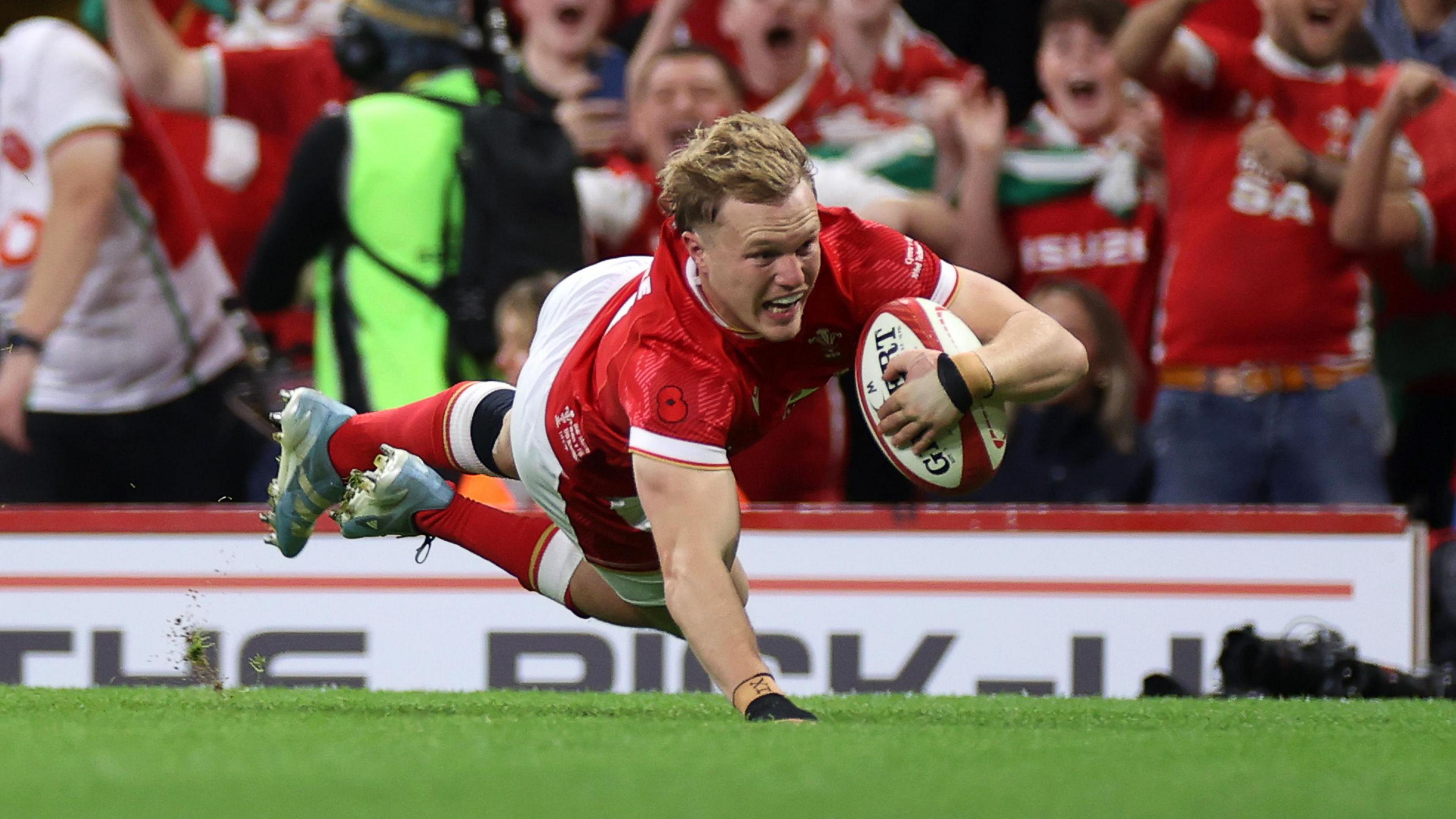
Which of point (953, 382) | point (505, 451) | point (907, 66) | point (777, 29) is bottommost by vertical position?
point (505, 451)

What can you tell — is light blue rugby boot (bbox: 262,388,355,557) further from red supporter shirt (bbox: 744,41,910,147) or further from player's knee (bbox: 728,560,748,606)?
red supporter shirt (bbox: 744,41,910,147)

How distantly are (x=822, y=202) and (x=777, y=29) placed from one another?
994mm

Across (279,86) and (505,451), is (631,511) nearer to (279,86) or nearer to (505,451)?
(505,451)

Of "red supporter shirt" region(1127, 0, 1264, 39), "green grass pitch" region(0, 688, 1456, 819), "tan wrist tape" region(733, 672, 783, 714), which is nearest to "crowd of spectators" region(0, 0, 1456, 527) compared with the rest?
"red supporter shirt" region(1127, 0, 1264, 39)

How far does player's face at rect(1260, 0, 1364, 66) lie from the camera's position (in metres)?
7.71

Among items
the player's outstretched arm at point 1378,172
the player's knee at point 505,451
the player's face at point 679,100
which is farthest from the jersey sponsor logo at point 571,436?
the player's outstretched arm at point 1378,172

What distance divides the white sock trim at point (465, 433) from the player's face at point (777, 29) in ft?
10.8

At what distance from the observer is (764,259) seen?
4.55 metres

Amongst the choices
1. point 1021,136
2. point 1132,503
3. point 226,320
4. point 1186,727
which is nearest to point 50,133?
point 226,320

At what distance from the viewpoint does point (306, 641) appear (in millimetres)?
7547

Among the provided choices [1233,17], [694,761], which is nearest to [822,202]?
[1233,17]

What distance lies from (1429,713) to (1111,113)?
3.49 meters

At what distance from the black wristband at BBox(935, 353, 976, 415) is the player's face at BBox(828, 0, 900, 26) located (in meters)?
4.27

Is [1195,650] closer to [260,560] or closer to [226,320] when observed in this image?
[260,560]
